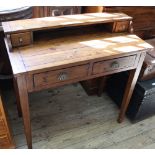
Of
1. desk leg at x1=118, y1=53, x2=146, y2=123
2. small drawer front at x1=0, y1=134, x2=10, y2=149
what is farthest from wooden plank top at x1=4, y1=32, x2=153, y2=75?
small drawer front at x1=0, y1=134, x2=10, y2=149

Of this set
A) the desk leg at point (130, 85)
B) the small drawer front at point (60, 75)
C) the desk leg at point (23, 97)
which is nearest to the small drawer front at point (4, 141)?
the desk leg at point (23, 97)

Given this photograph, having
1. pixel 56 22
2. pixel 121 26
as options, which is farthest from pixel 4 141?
pixel 121 26

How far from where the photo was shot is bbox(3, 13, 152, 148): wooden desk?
1.09 m

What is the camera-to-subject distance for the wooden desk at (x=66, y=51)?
42.8 inches

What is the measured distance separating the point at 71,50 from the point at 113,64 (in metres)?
0.27

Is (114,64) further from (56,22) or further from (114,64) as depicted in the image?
(56,22)

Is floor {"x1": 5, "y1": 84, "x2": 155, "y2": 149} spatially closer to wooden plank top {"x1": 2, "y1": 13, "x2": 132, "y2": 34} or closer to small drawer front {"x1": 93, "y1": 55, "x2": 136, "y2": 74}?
small drawer front {"x1": 93, "y1": 55, "x2": 136, "y2": 74}

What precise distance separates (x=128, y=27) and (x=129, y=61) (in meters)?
0.29

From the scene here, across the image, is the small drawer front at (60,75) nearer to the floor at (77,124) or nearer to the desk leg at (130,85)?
the desk leg at (130,85)

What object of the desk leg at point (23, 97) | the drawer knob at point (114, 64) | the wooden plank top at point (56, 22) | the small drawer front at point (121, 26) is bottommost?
the desk leg at point (23, 97)

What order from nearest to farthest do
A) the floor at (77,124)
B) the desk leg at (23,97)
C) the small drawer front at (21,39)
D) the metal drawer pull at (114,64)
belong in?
1. the desk leg at (23,97)
2. the small drawer front at (21,39)
3. the metal drawer pull at (114,64)
4. the floor at (77,124)

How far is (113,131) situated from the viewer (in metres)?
1.68

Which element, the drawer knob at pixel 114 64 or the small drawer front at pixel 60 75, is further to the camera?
the drawer knob at pixel 114 64

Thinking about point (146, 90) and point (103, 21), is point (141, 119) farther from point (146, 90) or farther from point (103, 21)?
point (103, 21)
